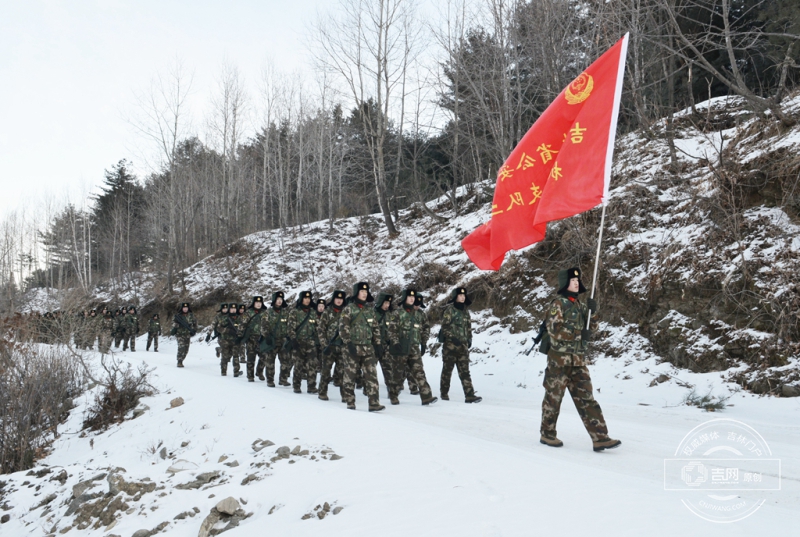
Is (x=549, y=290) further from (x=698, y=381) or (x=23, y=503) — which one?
(x=23, y=503)

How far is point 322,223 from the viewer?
34125mm

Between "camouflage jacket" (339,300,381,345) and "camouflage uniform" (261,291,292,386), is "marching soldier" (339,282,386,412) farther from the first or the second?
"camouflage uniform" (261,291,292,386)

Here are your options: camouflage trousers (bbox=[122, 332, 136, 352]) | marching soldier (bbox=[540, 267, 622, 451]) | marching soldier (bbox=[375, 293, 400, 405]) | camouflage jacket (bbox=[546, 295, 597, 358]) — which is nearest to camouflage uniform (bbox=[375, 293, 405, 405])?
marching soldier (bbox=[375, 293, 400, 405])

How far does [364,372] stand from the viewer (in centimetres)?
951

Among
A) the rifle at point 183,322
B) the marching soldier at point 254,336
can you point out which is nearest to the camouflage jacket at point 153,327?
the rifle at point 183,322

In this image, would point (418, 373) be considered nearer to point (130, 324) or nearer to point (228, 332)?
point (228, 332)

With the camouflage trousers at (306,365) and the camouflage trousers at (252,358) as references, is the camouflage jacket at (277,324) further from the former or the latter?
the camouflage trousers at (252,358)

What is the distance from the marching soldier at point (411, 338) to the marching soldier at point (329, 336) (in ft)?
4.24

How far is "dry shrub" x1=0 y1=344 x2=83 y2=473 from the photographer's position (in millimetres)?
10008

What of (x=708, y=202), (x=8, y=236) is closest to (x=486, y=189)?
(x=708, y=202)

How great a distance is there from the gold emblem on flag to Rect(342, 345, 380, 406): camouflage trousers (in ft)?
18.2

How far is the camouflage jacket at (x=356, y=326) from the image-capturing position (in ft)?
30.9

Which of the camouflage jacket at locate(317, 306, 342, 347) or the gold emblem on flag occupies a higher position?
the gold emblem on flag

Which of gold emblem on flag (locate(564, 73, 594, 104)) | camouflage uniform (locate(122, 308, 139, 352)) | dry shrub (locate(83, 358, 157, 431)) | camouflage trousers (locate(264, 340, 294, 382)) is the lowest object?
dry shrub (locate(83, 358, 157, 431))
